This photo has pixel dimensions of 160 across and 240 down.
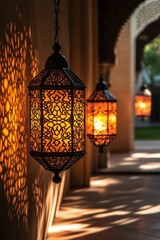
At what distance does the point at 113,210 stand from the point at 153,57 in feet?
72.4

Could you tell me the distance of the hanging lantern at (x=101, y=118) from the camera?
18.5ft

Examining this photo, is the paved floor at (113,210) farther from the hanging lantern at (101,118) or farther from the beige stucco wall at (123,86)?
the beige stucco wall at (123,86)

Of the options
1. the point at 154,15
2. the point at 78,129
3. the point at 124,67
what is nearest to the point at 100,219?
the point at 78,129

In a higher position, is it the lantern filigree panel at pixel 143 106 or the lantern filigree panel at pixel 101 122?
the lantern filigree panel at pixel 143 106

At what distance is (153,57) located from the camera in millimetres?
27688

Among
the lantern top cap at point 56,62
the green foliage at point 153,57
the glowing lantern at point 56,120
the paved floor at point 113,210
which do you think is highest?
the green foliage at point 153,57

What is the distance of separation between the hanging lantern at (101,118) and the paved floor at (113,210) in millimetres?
727

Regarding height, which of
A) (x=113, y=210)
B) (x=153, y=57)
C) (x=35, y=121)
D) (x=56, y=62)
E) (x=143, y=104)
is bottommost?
(x=113, y=210)

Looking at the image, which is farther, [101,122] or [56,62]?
[101,122]

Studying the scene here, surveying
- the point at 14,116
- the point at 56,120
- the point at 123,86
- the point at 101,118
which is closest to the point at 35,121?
the point at 56,120

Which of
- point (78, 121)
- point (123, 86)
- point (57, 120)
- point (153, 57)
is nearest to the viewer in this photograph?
point (57, 120)

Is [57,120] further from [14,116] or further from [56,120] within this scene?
[14,116]

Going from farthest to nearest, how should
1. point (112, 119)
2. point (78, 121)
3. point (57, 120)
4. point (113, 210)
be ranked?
point (113, 210) < point (112, 119) < point (78, 121) < point (57, 120)

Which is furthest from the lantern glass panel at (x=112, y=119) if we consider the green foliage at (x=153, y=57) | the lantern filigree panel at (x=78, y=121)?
the green foliage at (x=153, y=57)
